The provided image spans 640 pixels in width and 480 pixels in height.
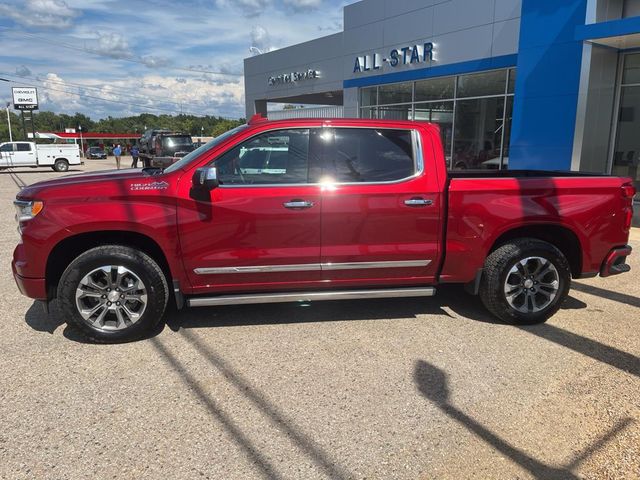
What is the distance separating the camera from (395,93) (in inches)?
734

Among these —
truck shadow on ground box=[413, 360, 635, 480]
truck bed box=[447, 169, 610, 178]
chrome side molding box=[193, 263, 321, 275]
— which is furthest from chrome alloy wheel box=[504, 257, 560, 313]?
chrome side molding box=[193, 263, 321, 275]

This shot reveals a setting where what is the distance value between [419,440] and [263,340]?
184 cm

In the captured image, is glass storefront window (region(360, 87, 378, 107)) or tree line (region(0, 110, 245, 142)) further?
tree line (region(0, 110, 245, 142))

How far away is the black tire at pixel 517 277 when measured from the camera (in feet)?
15.4

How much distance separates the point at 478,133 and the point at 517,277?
39.6 ft

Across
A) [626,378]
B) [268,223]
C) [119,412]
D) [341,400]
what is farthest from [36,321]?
[626,378]

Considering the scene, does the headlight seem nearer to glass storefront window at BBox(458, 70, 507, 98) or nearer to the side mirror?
the side mirror

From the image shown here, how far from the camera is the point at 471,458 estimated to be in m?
2.79

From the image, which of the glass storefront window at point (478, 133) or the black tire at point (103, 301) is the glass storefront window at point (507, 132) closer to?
the glass storefront window at point (478, 133)

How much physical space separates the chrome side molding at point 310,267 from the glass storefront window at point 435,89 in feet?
43.9

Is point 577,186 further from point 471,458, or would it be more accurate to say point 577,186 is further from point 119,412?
point 119,412

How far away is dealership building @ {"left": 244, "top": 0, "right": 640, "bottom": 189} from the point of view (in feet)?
37.4

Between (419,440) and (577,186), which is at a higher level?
(577,186)

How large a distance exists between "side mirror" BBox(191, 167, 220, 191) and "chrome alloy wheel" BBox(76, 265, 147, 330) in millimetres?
968
